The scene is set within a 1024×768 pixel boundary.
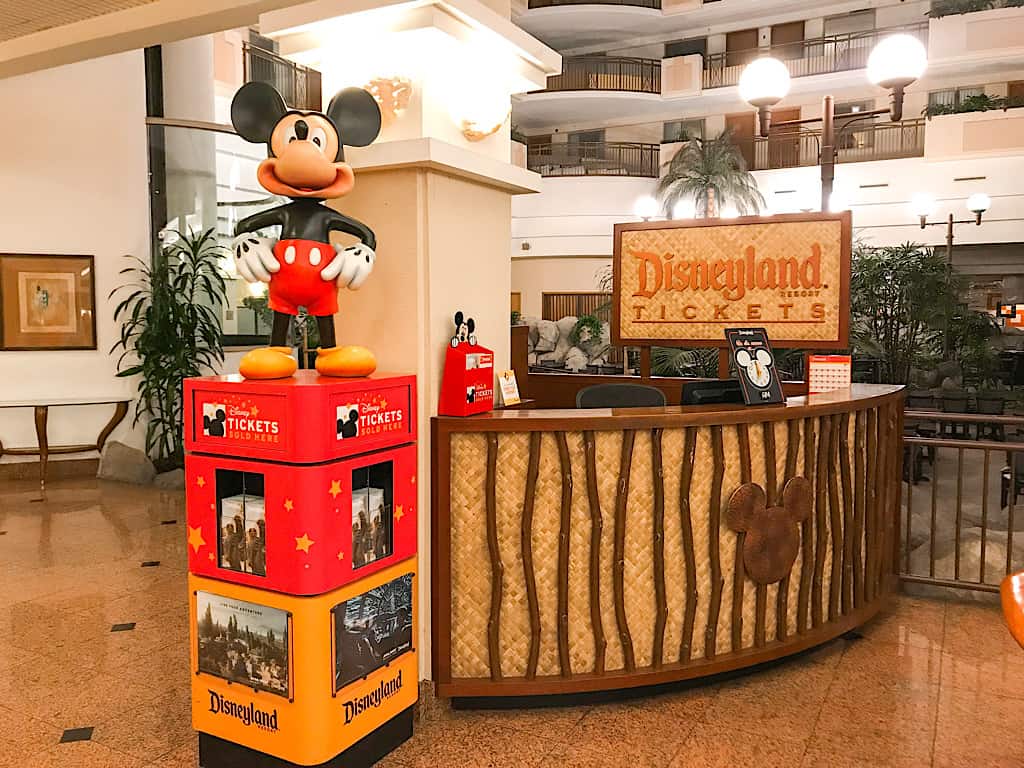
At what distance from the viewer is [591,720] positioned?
2717 mm

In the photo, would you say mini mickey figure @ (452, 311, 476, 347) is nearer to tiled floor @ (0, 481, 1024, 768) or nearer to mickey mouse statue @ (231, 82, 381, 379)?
mickey mouse statue @ (231, 82, 381, 379)

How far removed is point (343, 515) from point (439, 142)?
122cm

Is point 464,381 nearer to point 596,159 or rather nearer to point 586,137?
point 596,159

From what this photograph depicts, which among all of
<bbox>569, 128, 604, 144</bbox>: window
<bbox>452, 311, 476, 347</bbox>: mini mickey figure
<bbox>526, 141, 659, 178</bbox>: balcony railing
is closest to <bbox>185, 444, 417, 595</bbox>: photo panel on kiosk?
<bbox>452, 311, 476, 347</bbox>: mini mickey figure

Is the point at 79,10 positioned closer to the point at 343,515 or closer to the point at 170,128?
the point at 170,128

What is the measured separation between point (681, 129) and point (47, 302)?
50.5ft

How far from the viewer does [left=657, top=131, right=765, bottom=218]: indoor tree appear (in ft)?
52.5

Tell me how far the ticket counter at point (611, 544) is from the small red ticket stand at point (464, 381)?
8cm

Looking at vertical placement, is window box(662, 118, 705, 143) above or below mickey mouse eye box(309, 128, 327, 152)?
above

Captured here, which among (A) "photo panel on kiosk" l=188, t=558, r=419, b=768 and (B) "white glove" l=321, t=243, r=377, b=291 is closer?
(A) "photo panel on kiosk" l=188, t=558, r=419, b=768

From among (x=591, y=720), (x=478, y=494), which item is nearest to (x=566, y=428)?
(x=478, y=494)

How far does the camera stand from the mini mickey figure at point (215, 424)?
2.27 m

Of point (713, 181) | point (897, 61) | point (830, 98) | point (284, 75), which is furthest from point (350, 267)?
point (713, 181)

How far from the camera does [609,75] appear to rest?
1847 centimetres
